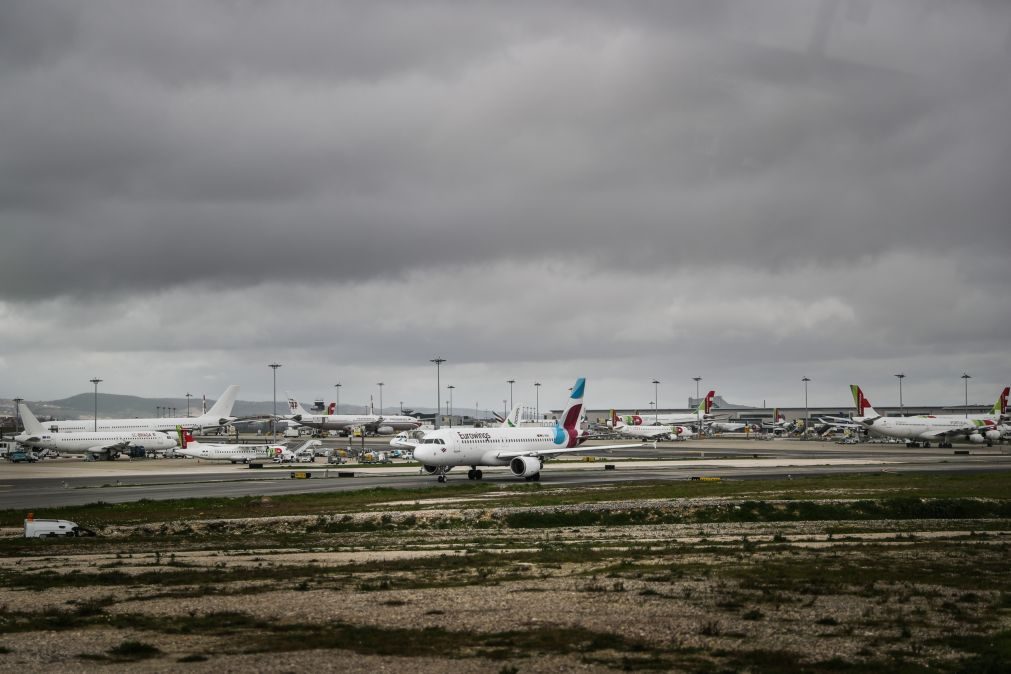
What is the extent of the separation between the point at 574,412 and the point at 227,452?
50.8 m

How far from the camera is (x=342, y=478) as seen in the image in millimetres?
80062

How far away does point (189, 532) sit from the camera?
4241 centimetres

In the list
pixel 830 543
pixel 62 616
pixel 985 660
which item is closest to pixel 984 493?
pixel 830 543

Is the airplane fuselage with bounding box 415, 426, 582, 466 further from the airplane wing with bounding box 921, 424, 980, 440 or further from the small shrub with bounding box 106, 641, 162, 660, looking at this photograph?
the airplane wing with bounding box 921, 424, 980, 440

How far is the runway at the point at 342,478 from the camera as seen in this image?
2584 inches

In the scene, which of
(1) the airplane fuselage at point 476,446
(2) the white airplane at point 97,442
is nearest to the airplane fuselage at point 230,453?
(2) the white airplane at point 97,442

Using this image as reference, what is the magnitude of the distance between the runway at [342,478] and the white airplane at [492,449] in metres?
1.34

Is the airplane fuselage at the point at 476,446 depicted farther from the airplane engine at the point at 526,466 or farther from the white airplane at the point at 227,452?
the white airplane at the point at 227,452

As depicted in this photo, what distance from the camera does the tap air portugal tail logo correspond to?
80.3m

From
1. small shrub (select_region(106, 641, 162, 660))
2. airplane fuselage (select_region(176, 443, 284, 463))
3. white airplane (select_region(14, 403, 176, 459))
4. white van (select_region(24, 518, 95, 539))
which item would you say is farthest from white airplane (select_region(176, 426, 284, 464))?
small shrub (select_region(106, 641, 162, 660))

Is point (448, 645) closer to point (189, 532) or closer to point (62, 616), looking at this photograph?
point (62, 616)

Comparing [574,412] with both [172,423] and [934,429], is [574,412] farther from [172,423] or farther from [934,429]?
[172,423]

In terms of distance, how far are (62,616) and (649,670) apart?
12996 mm

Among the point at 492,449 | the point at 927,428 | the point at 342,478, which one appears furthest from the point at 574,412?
the point at 927,428
